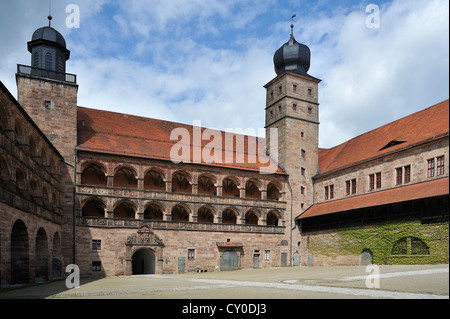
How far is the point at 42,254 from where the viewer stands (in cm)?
2598

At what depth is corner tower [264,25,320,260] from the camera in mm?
41544

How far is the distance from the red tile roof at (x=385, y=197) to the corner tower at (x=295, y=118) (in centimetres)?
281

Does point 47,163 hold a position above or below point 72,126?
below

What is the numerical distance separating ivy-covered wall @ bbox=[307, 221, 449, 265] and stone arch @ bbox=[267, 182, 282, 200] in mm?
5716

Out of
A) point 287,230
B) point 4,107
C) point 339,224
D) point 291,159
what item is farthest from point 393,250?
point 4,107

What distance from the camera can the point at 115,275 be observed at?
32.5m

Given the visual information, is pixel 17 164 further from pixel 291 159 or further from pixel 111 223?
pixel 291 159

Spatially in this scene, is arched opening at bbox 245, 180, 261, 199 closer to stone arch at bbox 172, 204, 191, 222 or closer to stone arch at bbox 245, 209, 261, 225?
stone arch at bbox 245, 209, 261, 225

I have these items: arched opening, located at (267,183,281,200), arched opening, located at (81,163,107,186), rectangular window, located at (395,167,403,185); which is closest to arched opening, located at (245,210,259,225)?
arched opening, located at (267,183,281,200)

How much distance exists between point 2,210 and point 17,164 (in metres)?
3.86

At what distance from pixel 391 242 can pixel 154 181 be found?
19852mm

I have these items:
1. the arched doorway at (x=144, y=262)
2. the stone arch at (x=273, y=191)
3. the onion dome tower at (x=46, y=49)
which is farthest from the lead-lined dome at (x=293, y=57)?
the arched doorway at (x=144, y=262)

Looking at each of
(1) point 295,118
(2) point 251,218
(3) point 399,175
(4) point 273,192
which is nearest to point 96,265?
(2) point 251,218

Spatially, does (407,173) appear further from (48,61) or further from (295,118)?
(48,61)
